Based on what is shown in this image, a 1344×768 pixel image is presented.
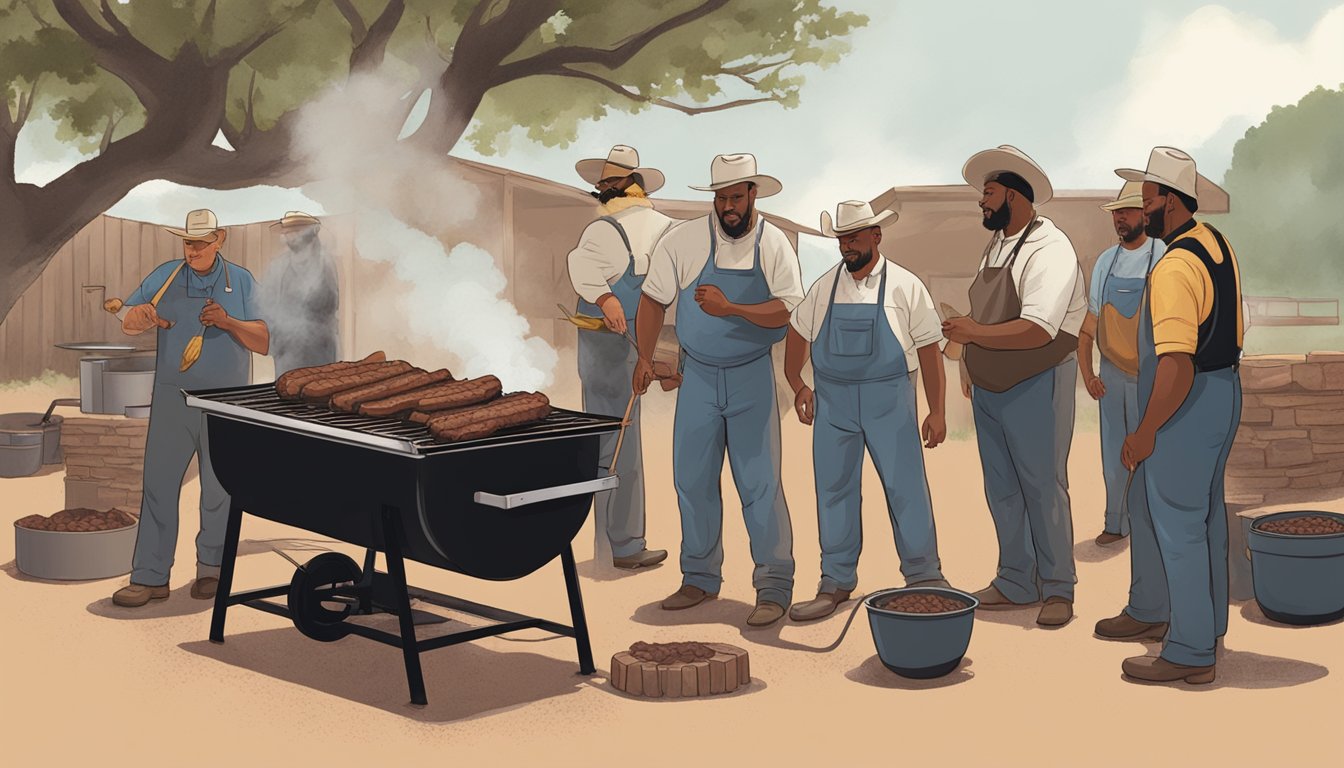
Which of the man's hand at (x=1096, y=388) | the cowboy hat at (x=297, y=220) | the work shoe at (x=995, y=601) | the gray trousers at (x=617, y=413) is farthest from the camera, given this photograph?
the cowboy hat at (x=297, y=220)

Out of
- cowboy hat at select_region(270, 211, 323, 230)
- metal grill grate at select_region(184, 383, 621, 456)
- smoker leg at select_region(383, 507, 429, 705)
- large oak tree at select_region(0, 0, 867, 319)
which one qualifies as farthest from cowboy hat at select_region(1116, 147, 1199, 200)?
large oak tree at select_region(0, 0, 867, 319)

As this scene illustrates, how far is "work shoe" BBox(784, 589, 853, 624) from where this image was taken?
24.4 feet

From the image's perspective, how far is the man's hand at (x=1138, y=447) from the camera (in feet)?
20.0

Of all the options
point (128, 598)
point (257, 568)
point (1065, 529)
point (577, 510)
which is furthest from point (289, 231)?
point (1065, 529)

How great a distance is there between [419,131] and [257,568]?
6.14 meters

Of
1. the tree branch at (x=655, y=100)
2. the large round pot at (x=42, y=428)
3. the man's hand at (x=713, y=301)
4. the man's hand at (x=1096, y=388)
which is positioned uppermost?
the tree branch at (x=655, y=100)

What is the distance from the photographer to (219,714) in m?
6.14

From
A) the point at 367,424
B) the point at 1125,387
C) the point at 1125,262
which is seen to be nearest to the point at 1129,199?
the point at 1125,262

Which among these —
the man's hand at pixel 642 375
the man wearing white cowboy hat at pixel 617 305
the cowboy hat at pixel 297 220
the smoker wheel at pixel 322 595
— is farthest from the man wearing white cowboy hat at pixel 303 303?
the smoker wheel at pixel 322 595

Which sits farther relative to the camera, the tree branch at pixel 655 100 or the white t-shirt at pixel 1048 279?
the tree branch at pixel 655 100

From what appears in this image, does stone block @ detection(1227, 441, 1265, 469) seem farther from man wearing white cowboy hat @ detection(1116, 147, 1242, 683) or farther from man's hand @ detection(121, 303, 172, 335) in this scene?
man's hand @ detection(121, 303, 172, 335)

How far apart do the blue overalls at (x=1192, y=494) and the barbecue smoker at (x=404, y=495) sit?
2.10 meters

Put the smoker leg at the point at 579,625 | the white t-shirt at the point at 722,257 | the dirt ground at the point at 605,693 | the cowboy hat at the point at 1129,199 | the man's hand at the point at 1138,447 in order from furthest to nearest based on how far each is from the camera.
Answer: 1. the cowboy hat at the point at 1129,199
2. the white t-shirt at the point at 722,257
3. the smoker leg at the point at 579,625
4. the man's hand at the point at 1138,447
5. the dirt ground at the point at 605,693

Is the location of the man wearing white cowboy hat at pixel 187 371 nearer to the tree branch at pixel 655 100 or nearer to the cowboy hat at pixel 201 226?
the cowboy hat at pixel 201 226
